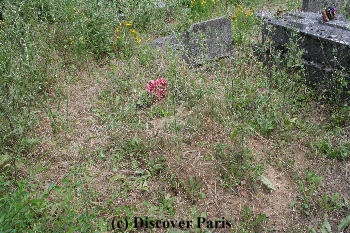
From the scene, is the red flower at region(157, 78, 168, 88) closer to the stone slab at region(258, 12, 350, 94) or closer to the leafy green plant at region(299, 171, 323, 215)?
the stone slab at region(258, 12, 350, 94)

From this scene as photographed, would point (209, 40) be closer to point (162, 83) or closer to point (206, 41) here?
point (206, 41)

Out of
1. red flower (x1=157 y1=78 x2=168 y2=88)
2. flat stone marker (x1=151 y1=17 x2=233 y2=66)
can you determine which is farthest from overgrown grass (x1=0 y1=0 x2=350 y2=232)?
flat stone marker (x1=151 y1=17 x2=233 y2=66)

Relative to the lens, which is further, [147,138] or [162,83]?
[162,83]

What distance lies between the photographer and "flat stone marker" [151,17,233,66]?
4.48 meters

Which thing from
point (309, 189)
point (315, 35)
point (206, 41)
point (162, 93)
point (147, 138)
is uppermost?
point (315, 35)

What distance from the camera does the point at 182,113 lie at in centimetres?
354

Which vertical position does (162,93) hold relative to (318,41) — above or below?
below

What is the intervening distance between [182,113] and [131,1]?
3146 millimetres

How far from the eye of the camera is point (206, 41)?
4.63 metres

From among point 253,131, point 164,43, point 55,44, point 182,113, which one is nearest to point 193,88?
point 182,113

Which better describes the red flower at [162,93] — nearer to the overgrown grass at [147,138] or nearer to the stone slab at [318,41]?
the overgrown grass at [147,138]

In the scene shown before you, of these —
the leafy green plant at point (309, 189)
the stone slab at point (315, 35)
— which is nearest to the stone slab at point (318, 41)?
the stone slab at point (315, 35)

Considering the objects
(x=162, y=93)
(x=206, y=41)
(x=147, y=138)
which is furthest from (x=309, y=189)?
(x=206, y=41)

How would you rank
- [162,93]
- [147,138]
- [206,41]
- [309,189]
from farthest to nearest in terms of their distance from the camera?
[206,41], [162,93], [147,138], [309,189]
